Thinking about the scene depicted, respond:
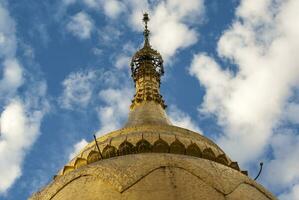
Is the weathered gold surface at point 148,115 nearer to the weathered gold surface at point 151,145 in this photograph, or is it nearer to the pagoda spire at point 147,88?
the pagoda spire at point 147,88

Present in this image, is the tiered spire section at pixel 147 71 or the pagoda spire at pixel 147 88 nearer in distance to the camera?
the pagoda spire at pixel 147 88

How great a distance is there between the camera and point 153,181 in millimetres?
10094

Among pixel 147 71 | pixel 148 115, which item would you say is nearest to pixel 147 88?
pixel 147 71

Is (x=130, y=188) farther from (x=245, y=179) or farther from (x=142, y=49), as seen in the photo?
(x=142, y=49)

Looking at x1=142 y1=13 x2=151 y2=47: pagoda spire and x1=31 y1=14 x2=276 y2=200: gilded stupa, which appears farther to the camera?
x1=142 y1=13 x2=151 y2=47: pagoda spire

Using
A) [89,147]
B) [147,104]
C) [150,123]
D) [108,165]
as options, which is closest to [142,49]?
[147,104]

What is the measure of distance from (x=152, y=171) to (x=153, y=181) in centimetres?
27

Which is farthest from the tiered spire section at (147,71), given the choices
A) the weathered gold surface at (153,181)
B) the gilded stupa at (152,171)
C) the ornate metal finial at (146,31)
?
the weathered gold surface at (153,181)

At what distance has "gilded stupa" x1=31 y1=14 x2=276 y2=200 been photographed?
9992 millimetres

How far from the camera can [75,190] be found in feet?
34.1

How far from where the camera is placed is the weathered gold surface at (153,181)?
9922 millimetres

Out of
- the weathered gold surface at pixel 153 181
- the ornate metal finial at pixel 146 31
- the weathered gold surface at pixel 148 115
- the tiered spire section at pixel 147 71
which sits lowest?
the weathered gold surface at pixel 153 181

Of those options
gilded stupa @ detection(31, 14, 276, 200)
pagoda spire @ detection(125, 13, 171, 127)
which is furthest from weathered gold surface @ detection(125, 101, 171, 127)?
gilded stupa @ detection(31, 14, 276, 200)

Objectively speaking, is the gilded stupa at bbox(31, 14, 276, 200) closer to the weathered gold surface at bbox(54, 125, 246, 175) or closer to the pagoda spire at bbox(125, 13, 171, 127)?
the weathered gold surface at bbox(54, 125, 246, 175)
